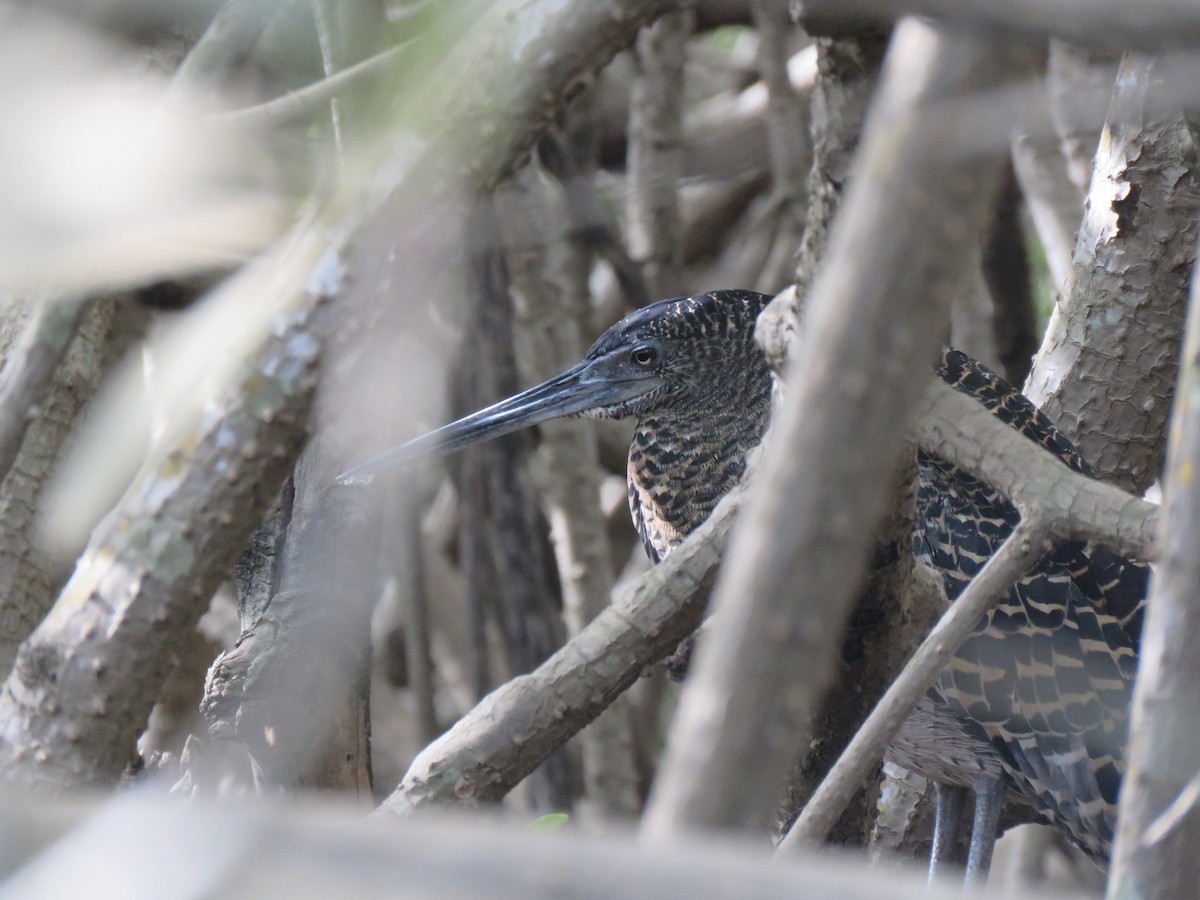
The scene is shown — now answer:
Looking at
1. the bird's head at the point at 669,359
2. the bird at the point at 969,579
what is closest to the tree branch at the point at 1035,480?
the bird at the point at 969,579

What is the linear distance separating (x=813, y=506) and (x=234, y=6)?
1433 millimetres

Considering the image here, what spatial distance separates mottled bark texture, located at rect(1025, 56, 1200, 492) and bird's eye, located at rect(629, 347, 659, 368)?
652 mm

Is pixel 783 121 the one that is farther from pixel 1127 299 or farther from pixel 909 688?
pixel 909 688

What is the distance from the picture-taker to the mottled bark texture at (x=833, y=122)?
1.06m

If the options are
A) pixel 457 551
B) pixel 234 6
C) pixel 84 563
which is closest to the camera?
pixel 84 563

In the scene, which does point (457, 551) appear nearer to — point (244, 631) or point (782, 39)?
point (782, 39)

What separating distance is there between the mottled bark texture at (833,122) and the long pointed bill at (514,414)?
71 cm

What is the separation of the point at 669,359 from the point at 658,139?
3.97ft

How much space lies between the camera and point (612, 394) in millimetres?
2268

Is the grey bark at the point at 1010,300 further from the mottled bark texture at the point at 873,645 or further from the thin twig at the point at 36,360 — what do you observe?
the thin twig at the point at 36,360

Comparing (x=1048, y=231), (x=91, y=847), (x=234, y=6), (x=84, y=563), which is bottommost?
(x=91, y=847)

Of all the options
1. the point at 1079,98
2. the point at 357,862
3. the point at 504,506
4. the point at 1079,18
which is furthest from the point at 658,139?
the point at 357,862

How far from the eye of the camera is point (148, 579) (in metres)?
1.04

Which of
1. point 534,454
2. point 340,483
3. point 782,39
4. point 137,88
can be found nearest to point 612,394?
point 340,483
